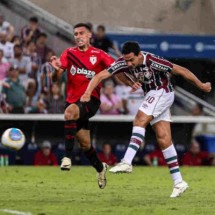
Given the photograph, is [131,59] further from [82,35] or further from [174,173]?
[82,35]

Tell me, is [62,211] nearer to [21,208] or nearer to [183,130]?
[21,208]

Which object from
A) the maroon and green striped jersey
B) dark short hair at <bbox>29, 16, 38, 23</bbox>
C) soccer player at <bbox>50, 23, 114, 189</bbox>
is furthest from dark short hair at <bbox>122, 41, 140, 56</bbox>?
dark short hair at <bbox>29, 16, 38, 23</bbox>

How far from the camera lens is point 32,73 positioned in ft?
63.4

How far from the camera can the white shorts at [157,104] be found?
10328mm

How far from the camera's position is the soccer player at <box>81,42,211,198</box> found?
1012 centimetres

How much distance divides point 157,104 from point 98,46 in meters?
9.26

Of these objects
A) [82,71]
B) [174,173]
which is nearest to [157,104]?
[174,173]

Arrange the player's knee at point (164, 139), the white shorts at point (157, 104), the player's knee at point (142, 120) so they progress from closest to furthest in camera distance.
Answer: the player's knee at point (142, 120) < the white shorts at point (157, 104) < the player's knee at point (164, 139)

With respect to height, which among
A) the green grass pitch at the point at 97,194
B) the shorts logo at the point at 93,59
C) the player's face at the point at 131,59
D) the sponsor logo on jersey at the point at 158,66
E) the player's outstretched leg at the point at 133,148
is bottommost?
the green grass pitch at the point at 97,194

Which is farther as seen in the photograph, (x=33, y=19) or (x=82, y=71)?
(x=33, y=19)

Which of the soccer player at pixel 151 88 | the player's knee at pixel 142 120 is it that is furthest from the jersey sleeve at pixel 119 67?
the player's knee at pixel 142 120

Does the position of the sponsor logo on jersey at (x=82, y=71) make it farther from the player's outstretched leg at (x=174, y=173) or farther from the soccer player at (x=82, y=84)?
the player's outstretched leg at (x=174, y=173)

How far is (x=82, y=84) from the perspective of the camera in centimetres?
1182

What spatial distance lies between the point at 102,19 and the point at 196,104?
118 inches
